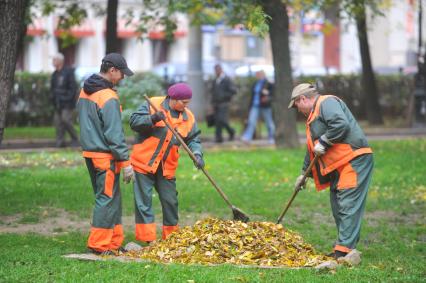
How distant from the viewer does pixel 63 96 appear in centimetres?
1933

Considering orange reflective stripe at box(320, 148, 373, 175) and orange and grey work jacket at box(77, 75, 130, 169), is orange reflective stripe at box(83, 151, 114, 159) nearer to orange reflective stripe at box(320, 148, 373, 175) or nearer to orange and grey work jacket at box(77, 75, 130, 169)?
orange and grey work jacket at box(77, 75, 130, 169)

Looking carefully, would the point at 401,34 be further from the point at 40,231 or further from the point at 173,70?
the point at 40,231

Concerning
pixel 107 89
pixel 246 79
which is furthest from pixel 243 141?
pixel 107 89

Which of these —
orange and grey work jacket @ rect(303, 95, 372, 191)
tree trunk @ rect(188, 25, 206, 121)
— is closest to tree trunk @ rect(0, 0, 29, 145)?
orange and grey work jacket @ rect(303, 95, 372, 191)

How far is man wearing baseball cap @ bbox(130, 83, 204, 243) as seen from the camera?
30.2 ft

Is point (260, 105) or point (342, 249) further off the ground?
point (260, 105)

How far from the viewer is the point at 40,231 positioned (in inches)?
406

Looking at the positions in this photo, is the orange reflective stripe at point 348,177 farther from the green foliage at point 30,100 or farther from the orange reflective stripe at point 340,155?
the green foliage at point 30,100

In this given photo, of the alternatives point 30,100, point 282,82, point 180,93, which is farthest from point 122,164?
point 30,100

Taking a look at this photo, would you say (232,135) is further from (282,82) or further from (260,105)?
(282,82)

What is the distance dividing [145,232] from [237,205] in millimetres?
3141

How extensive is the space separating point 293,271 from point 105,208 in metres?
1.88

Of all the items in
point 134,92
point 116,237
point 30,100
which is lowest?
point 116,237

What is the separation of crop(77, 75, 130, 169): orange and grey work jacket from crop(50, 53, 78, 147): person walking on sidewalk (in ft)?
35.3
